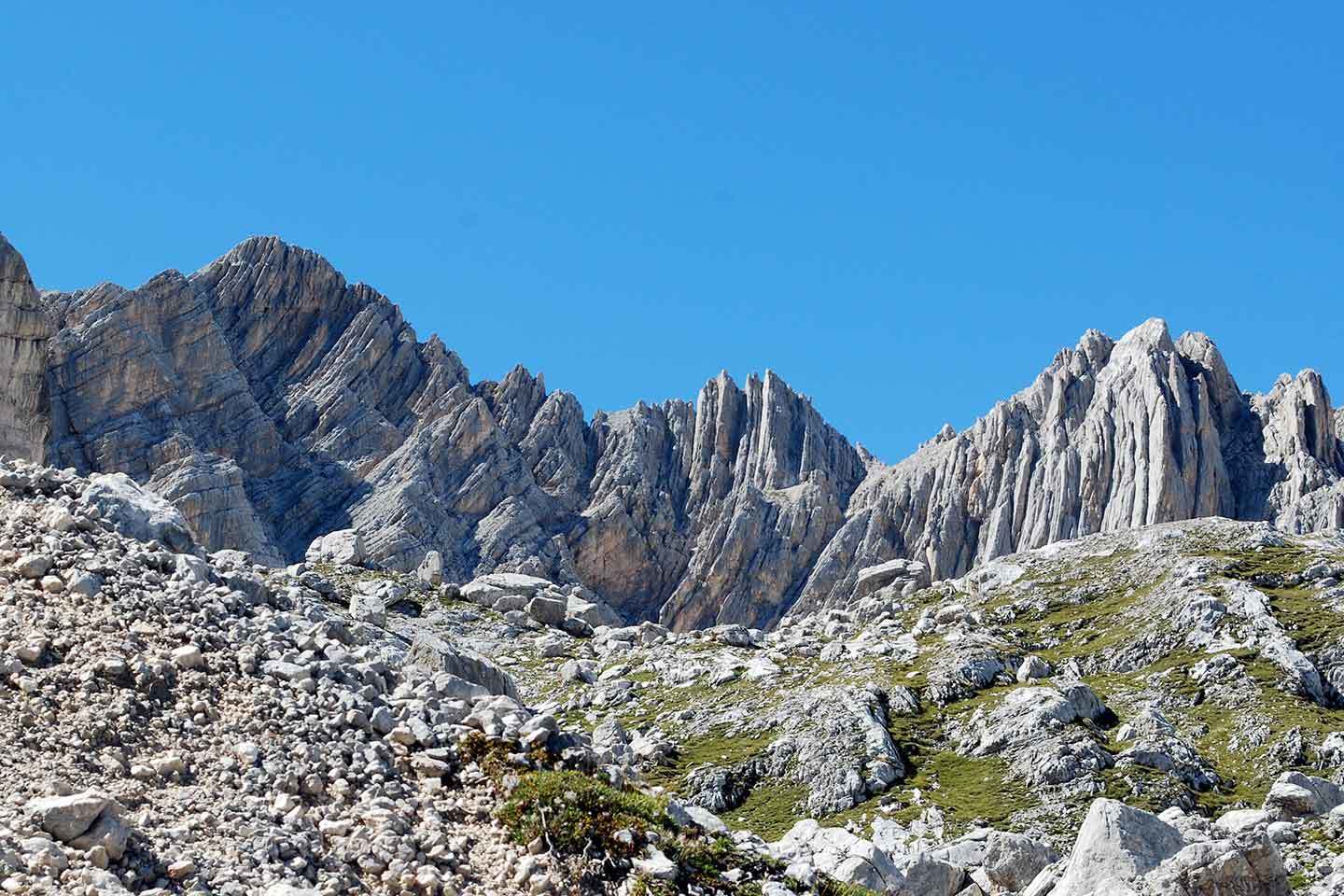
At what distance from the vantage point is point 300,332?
188000 mm

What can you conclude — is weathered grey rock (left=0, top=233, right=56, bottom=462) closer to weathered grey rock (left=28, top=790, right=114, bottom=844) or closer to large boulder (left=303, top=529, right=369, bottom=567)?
large boulder (left=303, top=529, right=369, bottom=567)

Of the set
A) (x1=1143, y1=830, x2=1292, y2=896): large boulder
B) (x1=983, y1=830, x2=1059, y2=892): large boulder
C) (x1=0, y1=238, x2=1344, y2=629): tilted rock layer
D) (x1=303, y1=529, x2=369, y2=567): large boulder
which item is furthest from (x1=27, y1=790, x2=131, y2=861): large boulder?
(x1=0, y1=238, x2=1344, y2=629): tilted rock layer

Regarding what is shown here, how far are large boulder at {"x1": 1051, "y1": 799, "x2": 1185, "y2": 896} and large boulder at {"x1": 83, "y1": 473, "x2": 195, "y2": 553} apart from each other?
18642mm

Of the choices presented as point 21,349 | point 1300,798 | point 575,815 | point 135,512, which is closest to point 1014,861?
point 575,815

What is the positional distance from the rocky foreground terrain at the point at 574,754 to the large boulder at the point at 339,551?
19485 millimetres

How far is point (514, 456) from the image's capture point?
18938 cm

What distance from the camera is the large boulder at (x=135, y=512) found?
31281 millimetres

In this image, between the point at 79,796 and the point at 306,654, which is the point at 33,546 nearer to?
the point at 306,654

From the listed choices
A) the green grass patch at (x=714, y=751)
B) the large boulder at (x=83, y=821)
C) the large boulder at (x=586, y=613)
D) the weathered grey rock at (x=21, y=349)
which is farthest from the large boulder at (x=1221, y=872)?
the weathered grey rock at (x=21, y=349)

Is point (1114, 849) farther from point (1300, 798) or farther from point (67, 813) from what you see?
point (1300, 798)

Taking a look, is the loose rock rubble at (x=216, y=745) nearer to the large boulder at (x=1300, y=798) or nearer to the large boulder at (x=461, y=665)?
the large boulder at (x=461, y=665)

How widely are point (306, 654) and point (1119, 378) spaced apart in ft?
538

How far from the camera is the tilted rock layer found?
511 ft

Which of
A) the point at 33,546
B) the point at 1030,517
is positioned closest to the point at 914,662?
the point at 33,546
